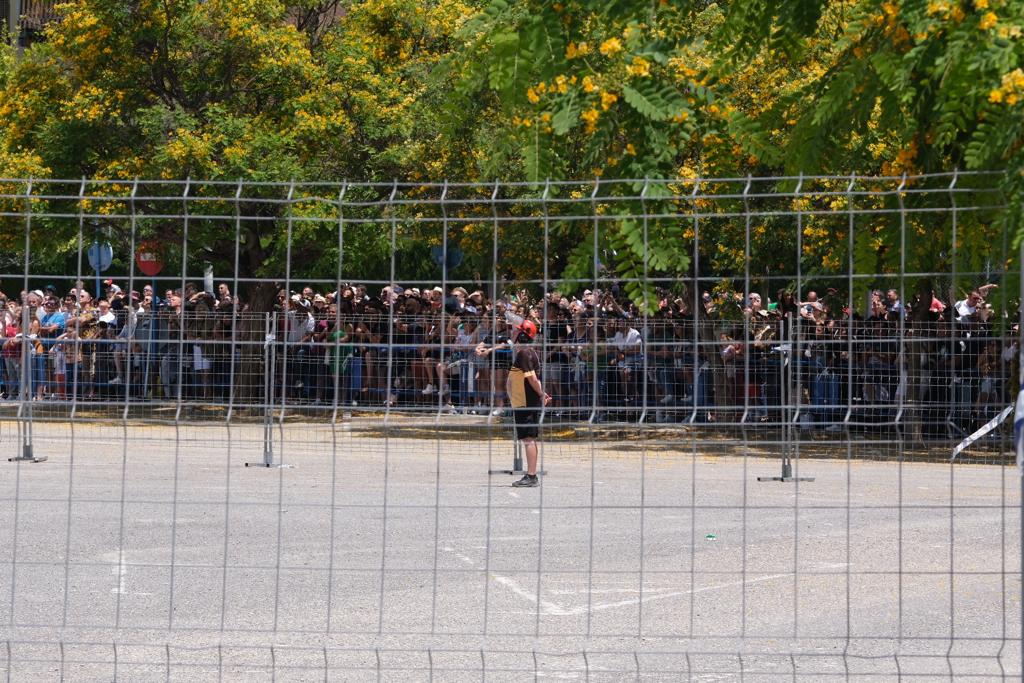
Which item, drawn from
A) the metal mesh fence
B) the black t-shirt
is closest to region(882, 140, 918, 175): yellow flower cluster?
the metal mesh fence

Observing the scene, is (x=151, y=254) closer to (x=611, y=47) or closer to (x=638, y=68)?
(x=611, y=47)

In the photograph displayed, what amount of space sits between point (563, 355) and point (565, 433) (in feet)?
11.9

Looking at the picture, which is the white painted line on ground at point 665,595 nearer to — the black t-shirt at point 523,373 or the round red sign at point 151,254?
the black t-shirt at point 523,373

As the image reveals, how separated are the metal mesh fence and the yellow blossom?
0.55 metres

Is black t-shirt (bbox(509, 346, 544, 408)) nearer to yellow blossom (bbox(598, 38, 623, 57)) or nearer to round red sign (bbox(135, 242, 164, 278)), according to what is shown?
round red sign (bbox(135, 242, 164, 278))

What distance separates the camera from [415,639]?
7672 mm

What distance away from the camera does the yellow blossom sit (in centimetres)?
572

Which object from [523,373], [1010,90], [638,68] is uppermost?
[638,68]

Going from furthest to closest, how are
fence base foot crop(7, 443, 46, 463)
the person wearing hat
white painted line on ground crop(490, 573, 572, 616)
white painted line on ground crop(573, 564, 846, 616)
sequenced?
fence base foot crop(7, 443, 46, 463)
the person wearing hat
white painted line on ground crop(573, 564, 846, 616)
white painted line on ground crop(490, 573, 572, 616)

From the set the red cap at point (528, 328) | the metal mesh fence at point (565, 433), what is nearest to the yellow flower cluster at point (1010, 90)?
the metal mesh fence at point (565, 433)

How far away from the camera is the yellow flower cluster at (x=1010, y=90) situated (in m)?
4.80

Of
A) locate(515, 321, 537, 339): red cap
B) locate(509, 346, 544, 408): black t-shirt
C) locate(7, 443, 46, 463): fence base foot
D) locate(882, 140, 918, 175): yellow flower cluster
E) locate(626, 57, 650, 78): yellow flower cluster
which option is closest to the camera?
locate(626, 57, 650, 78): yellow flower cluster

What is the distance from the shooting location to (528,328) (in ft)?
35.4

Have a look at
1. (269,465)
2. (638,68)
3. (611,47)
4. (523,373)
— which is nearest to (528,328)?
(523,373)
